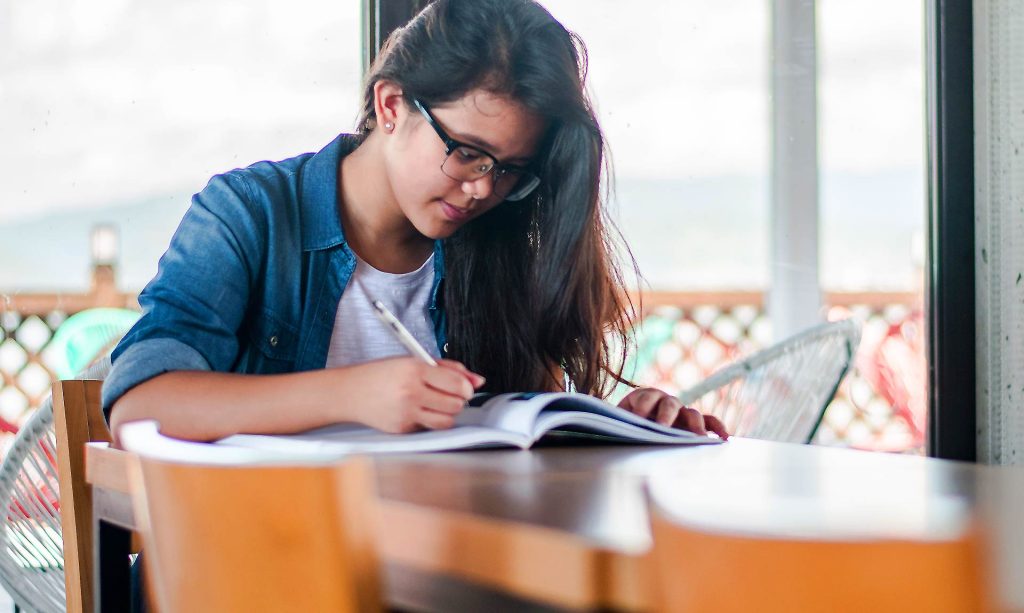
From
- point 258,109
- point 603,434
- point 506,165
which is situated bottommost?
point 603,434

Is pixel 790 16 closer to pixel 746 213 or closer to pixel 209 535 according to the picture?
pixel 746 213

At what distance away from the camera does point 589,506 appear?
51cm

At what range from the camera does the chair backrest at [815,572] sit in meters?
0.26

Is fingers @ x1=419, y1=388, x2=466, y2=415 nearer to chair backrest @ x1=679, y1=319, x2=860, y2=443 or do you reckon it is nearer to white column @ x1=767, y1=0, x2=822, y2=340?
chair backrest @ x1=679, y1=319, x2=860, y2=443

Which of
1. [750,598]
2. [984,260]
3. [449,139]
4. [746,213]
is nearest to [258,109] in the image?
[449,139]

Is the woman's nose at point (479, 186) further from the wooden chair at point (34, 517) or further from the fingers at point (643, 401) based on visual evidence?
the wooden chair at point (34, 517)

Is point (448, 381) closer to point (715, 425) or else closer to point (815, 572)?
point (715, 425)

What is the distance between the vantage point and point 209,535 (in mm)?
440

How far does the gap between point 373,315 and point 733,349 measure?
4.79 ft

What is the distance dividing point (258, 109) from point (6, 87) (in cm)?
37

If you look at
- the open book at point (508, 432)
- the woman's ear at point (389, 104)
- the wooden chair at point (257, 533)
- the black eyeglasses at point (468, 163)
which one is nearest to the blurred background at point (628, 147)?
the black eyeglasses at point (468, 163)

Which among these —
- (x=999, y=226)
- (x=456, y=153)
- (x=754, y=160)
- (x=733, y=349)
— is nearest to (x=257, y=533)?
(x=456, y=153)

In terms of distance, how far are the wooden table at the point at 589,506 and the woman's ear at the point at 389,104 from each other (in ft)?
1.72

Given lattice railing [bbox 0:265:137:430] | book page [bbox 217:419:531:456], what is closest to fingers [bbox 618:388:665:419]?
book page [bbox 217:419:531:456]
